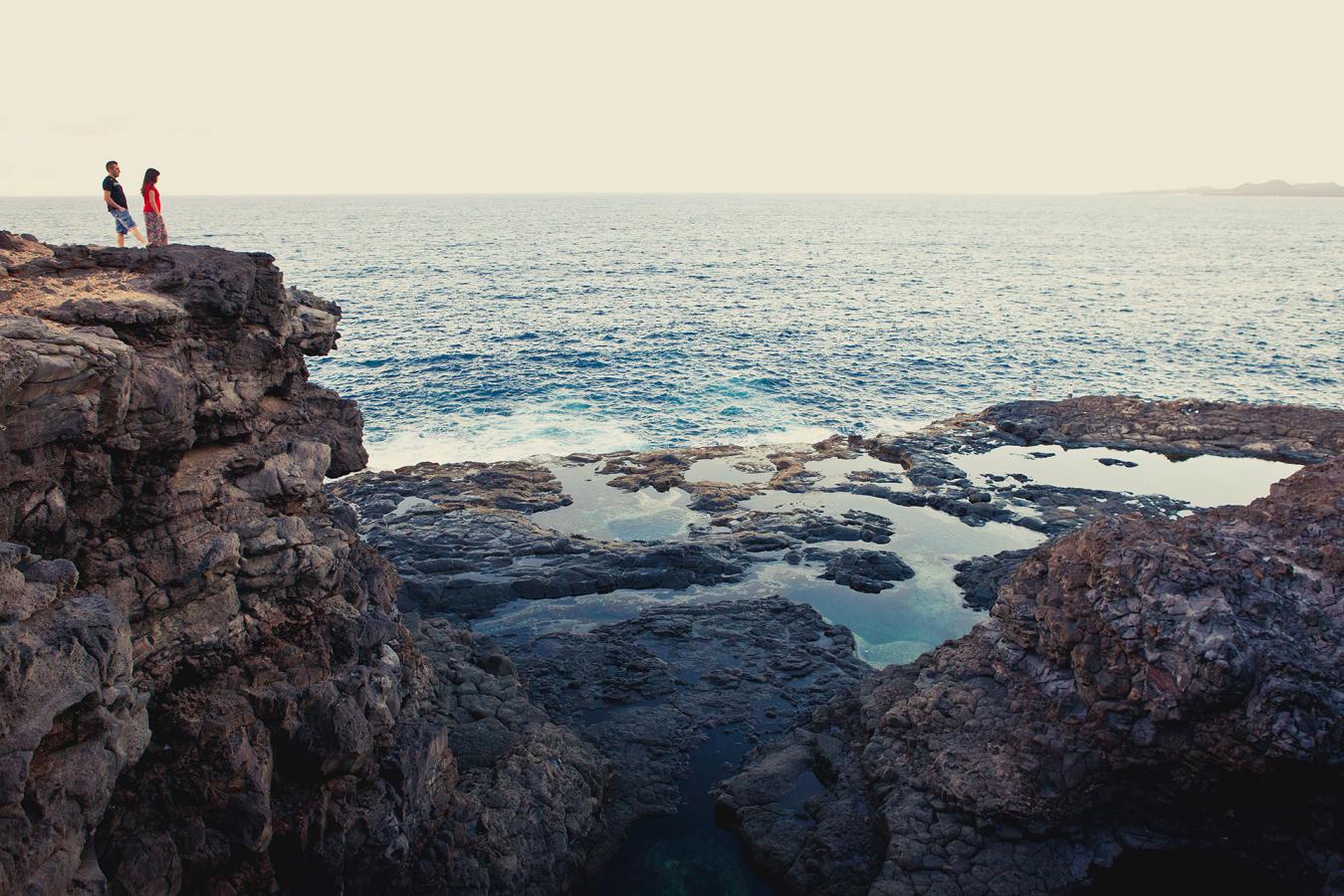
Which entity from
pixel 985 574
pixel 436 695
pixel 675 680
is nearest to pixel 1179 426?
pixel 985 574

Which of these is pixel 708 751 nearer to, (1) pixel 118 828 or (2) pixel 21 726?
(1) pixel 118 828

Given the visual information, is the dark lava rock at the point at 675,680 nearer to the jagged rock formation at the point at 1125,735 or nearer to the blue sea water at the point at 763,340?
the jagged rock formation at the point at 1125,735

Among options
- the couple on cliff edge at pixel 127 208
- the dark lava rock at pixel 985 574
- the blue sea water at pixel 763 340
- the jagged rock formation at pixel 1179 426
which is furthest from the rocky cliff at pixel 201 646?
the jagged rock formation at pixel 1179 426

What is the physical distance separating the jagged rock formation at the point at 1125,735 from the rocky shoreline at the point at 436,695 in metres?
0.06

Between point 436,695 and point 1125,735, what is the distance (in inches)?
642

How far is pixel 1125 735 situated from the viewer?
17188 mm

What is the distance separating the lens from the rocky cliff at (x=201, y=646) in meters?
11.5

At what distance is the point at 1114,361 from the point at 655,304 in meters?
49.2

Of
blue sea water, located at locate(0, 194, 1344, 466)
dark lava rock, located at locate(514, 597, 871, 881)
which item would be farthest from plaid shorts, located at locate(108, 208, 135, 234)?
blue sea water, located at locate(0, 194, 1344, 466)

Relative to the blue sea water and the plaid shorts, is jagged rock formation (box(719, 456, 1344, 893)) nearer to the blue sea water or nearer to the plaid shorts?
the plaid shorts

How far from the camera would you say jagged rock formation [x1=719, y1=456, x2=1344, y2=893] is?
16.1m

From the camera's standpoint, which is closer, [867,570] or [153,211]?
[153,211]

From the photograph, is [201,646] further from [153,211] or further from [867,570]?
[867,570]

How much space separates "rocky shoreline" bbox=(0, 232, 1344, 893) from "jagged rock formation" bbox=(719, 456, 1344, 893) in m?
0.06
